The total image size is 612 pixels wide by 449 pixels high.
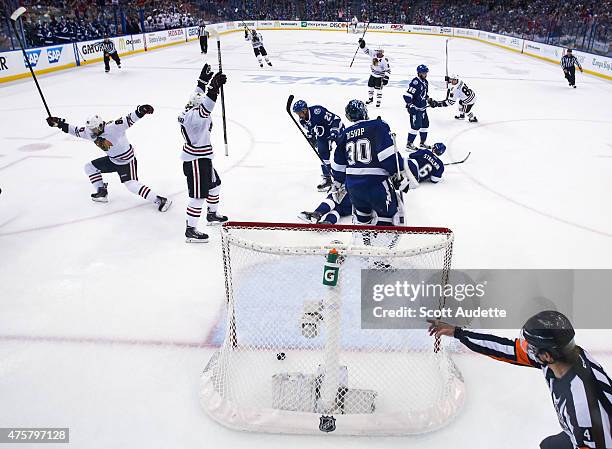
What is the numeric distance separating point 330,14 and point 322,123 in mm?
29775

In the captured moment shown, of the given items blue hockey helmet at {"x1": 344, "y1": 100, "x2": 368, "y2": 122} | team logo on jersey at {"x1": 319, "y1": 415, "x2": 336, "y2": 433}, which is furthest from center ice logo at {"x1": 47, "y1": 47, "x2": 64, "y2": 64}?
team logo on jersey at {"x1": 319, "y1": 415, "x2": 336, "y2": 433}

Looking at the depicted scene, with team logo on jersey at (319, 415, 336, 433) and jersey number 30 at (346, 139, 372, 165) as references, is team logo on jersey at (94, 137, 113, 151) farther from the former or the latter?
team logo on jersey at (319, 415, 336, 433)

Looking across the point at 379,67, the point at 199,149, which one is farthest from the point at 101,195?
the point at 379,67

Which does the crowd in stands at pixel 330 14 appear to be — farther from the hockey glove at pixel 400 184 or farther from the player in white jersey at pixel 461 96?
the hockey glove at pixel 400 184

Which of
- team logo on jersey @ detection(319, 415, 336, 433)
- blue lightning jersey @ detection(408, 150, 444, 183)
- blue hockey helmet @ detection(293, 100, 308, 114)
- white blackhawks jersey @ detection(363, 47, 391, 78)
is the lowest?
team logo on jersey @ detection(319, 415, 336, 433)

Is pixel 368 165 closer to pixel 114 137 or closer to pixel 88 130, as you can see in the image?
pixel 114 137

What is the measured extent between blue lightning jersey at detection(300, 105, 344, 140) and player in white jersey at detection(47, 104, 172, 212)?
171 centimetres

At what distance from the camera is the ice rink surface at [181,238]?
2.67 metres

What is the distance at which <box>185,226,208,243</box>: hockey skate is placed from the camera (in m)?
4.55

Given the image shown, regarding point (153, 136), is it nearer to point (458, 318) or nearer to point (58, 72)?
point (458, 318)

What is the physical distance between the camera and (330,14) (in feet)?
104

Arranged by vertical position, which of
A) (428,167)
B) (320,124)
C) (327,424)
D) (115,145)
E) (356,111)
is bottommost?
(327,424)

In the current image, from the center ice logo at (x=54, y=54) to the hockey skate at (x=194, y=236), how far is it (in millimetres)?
12643

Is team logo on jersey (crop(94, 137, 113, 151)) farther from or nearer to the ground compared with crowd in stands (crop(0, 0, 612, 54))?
nearer to the ground
